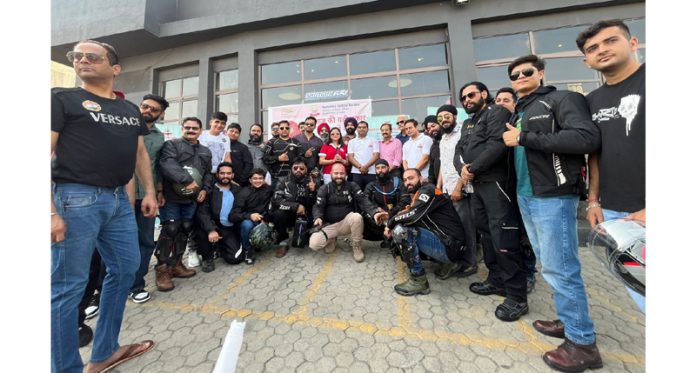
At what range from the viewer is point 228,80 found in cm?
925

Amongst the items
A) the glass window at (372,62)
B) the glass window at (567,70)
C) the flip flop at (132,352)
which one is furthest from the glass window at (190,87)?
the glass window at (567,70)

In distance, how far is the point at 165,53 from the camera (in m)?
9.70

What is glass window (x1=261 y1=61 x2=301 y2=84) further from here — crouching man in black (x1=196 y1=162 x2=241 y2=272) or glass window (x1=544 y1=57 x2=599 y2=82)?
glass window (x1=544 y1=57 x2=599 y2=82)

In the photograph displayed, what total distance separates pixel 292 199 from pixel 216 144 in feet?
5.83

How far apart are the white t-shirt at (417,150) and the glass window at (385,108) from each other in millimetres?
3432

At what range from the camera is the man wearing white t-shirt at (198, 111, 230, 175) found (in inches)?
175

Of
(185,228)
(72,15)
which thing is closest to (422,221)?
(185,228)

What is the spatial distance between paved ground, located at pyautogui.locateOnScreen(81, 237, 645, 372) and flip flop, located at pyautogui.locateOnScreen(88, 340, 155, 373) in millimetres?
48

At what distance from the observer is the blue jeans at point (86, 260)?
4.79 ft

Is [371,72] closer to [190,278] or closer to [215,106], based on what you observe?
[215,106]

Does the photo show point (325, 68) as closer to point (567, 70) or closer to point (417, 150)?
point (417, 150)

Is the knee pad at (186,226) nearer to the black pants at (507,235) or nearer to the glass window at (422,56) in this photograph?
the black pants at (507,235)

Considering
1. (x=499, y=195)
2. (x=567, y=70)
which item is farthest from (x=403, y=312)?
(x=567, y=70)

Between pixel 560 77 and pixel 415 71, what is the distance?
433 cm
